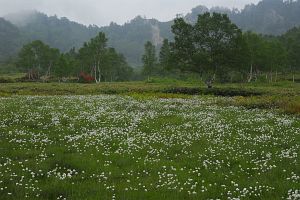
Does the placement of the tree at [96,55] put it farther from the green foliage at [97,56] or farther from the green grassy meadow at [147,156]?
the green grassy meadow at [147,156]

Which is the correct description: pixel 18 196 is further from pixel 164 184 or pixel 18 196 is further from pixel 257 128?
pixel 257 128

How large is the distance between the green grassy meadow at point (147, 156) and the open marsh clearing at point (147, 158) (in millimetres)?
32

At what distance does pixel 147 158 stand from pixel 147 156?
285 mm

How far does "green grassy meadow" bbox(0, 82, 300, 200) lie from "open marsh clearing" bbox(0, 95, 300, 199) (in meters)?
0.03

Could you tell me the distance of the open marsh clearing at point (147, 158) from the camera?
39.8 ft

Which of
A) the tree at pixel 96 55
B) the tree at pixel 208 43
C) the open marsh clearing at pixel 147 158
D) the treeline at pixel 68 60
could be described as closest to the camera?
the open marsh clearing at pixel 147 158

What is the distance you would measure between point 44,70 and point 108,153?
500 feet

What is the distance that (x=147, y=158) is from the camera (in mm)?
16203

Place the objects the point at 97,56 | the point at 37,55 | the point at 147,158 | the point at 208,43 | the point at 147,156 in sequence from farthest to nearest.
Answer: the point at 37,55, the point at 97,56, the point at 208,43, the point at 147,156, the point at 147,158

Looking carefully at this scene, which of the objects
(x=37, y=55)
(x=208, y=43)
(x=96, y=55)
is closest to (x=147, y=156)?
(x=208, y=43)

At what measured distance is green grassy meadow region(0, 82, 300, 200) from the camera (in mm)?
12156

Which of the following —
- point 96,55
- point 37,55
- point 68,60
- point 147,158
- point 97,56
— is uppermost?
point 37,55

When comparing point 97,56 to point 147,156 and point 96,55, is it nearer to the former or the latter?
point 96,55

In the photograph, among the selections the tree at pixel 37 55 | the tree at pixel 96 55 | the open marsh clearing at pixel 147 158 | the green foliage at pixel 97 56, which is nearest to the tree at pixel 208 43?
the green foliage at pixel 97 56
